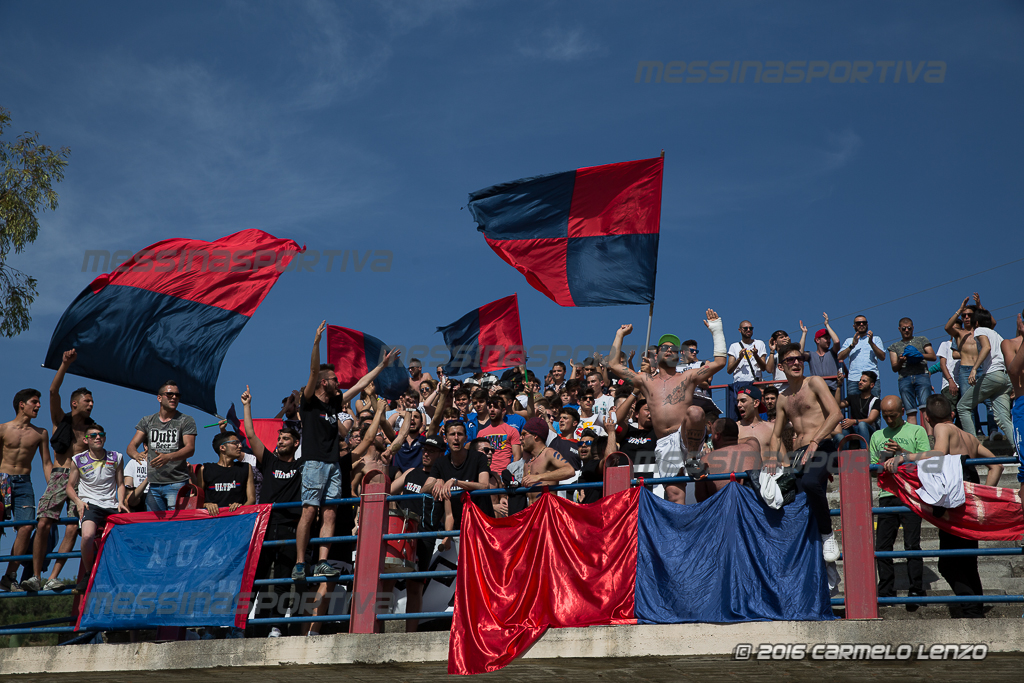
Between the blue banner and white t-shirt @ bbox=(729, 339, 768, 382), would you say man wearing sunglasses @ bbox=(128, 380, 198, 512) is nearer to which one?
the blue banner

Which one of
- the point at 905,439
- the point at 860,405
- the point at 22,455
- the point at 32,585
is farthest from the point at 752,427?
the point at 22,455

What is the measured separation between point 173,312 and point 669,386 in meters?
6.07

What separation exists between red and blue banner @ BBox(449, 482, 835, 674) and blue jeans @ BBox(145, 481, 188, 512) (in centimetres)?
366

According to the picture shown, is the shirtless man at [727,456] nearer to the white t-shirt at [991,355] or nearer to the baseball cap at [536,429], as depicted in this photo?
the baseball cap at [536,429]

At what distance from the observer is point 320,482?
9.34 m

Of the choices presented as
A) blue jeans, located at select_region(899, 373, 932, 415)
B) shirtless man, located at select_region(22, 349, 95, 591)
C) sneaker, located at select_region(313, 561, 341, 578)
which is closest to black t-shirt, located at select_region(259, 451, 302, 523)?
sneaker, located at select_region(313, 561, 341, 578)

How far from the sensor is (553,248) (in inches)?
497

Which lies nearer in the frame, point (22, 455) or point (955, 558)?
point (955, 558)

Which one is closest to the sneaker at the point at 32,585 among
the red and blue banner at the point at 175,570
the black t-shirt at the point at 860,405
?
the red and blue banner at the point at 175,570

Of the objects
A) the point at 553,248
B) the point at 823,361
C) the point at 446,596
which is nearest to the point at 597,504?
the point at 446,596

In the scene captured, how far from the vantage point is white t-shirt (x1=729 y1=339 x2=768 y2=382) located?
16.3 meters

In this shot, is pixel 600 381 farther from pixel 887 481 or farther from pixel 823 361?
pixel 887 481

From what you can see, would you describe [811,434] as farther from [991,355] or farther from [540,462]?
[991,355]

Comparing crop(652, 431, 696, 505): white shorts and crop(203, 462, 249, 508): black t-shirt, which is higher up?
crop(652, 431, 696, 505): white shorts
